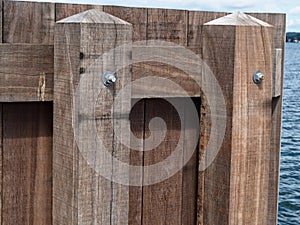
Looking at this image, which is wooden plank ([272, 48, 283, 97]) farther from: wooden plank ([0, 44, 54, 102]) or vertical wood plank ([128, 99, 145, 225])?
wooden plank ([0, 44, 54, 102])

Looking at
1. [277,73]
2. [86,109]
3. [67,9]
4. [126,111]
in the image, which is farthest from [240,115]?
[67,9]

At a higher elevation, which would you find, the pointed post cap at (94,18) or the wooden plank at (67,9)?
the wooden plank at (67,9)

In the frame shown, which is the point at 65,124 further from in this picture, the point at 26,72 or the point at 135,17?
the point at 135,17

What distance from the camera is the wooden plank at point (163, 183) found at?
2357 mm

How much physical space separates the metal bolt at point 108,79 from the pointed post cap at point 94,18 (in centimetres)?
16

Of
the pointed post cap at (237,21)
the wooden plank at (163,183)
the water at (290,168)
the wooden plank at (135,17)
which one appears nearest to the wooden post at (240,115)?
the pointed post cap at (237,21)

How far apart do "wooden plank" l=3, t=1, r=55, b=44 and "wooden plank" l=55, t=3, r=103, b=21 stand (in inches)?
0.7

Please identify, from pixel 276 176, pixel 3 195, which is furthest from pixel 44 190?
pixel 276 176

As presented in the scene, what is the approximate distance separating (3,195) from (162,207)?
618mm

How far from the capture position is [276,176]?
272 centimetres

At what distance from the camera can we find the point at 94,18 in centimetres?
199

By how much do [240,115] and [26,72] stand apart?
78 cm

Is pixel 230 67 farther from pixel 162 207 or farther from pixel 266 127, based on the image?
pixel 162 207

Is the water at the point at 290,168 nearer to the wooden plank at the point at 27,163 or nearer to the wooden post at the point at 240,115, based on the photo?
the wooden post at the point at 240,115
